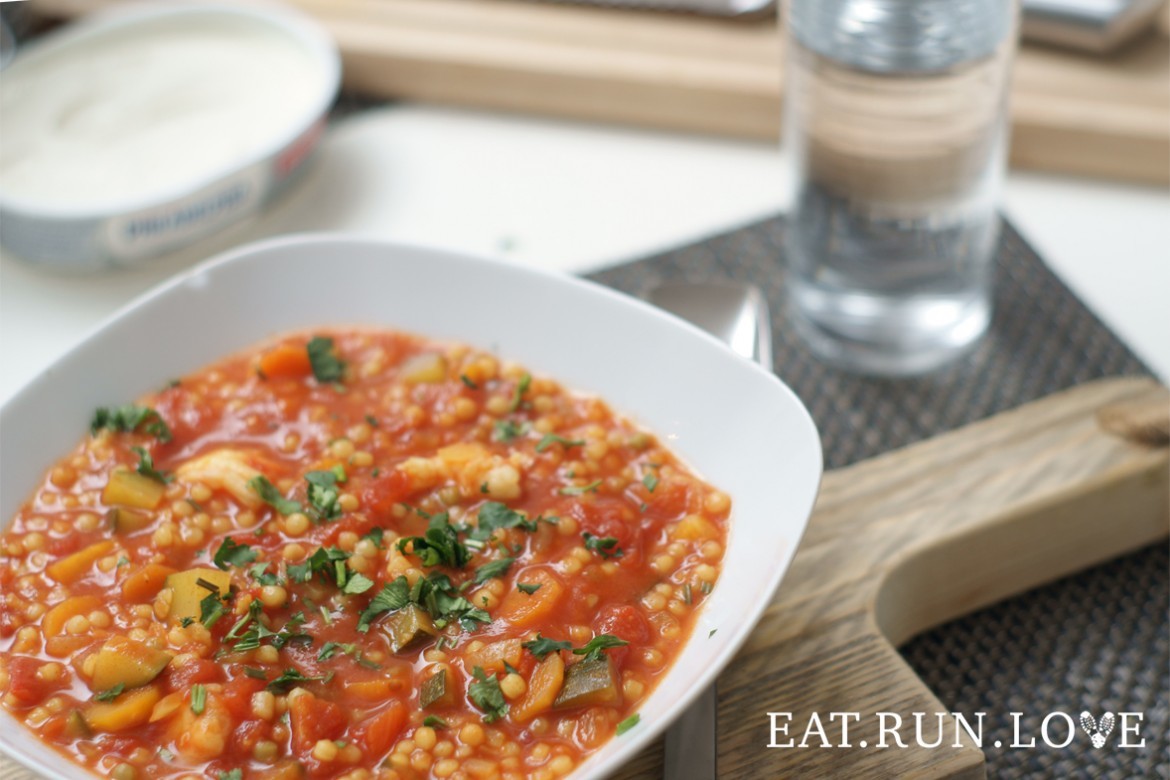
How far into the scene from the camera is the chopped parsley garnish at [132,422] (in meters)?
2.47

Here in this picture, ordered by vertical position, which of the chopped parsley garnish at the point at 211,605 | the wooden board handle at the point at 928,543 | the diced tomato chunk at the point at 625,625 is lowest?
the wooden board handle at the point at 928,543

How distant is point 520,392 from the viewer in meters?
2.56

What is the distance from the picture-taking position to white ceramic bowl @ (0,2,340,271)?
3184 millimetres

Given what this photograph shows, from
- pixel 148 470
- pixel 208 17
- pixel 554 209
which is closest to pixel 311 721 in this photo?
pixel 148 470

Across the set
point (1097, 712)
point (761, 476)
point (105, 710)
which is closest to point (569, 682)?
point (761, 476)

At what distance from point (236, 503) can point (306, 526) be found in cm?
16

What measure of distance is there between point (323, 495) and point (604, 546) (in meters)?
0.52

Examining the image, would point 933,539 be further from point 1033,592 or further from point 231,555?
point 231,555

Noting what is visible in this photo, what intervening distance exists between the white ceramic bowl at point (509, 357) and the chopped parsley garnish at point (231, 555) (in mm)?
418

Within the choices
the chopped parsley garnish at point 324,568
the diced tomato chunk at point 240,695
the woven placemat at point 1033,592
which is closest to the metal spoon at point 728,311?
the woven placemat at point 1033,592

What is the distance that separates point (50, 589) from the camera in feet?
7.18

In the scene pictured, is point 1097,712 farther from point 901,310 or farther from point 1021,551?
point 901,310

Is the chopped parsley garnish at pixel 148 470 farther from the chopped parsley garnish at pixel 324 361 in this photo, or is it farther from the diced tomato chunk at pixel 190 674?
the diced tomato chunk at pixel 190 674

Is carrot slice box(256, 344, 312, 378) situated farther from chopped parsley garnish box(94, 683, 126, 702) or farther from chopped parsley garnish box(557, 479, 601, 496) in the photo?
chopped parsley garnish box(94, 683, 126, 702)
